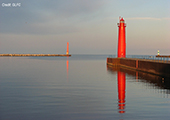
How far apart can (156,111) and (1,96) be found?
778 centimetres

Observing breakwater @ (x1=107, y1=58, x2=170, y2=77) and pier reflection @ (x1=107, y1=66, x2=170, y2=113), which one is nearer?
pier reflection @ (x1=107, y1=66, x2=170, y2=113)

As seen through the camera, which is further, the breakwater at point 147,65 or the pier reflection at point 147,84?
the breakwater at point 147,65

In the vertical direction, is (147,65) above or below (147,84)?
above

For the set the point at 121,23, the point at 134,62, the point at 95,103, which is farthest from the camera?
the point at 121,23

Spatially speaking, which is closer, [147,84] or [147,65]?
[147,84]

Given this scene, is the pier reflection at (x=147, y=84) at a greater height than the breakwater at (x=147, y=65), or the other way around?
the breakwater at (x=147, y=65)

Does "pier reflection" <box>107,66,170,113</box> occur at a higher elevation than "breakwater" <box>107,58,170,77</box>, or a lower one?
lower

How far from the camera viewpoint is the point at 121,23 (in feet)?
118

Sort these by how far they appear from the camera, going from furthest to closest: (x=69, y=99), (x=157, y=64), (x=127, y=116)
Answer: (x=157, y=64)
(x=69, y=99)
(x=127, y=116)

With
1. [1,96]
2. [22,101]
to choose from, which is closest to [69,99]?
[22,101]

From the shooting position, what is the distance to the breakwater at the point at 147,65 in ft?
63.5

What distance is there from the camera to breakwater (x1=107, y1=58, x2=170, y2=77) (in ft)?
63.5

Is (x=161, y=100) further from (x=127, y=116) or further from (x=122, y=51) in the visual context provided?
(x=122, y=51)

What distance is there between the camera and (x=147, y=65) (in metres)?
25.2
